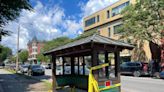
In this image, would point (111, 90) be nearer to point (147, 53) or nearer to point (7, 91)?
point (7, 91)

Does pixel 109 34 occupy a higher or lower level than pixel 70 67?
higher

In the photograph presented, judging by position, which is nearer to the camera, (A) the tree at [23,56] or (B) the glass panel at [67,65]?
(B) the glass panel at [67,65]

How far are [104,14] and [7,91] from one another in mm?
52437

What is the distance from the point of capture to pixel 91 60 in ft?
43.0

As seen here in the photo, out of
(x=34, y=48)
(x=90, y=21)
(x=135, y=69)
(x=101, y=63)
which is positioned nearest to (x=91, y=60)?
(x=101, y=63)

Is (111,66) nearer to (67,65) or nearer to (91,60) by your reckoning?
(91,60)

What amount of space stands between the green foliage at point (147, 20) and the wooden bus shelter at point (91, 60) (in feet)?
77.5

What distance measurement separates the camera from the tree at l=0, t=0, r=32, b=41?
18750mm

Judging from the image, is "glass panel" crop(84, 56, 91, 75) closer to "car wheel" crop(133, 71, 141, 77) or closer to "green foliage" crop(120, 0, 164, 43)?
"car wheel" crop(133, 71, 141, 77)

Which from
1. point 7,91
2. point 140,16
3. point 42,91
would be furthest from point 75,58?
point 140,16

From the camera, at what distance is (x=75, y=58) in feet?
59.1

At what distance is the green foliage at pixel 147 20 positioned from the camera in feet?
133

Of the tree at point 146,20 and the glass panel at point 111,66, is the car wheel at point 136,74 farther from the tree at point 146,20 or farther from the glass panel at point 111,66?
the glass panel at point 111,66

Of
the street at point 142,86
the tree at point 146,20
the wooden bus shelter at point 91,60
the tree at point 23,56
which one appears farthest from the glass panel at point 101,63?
the tree at point 23,56
